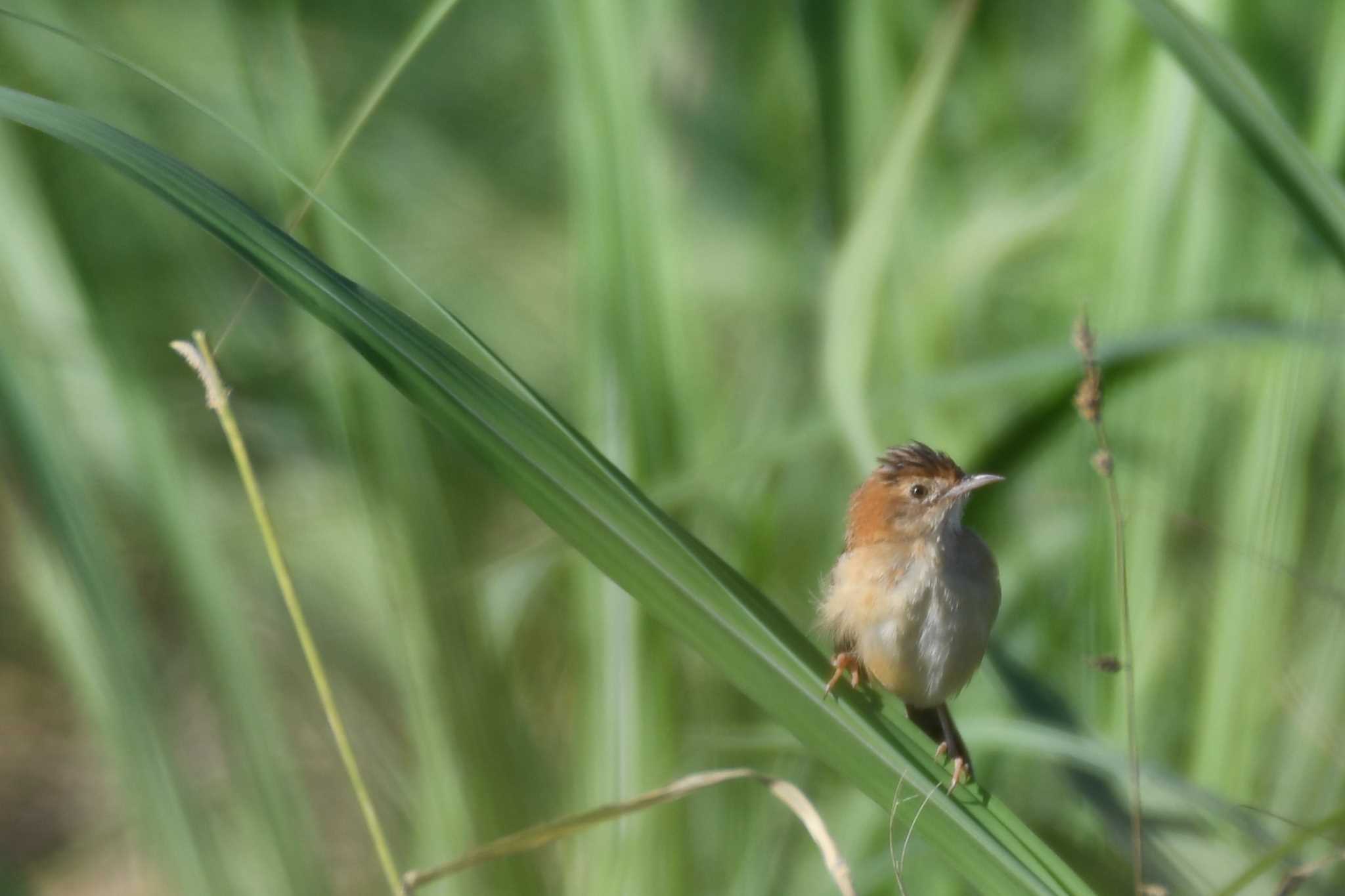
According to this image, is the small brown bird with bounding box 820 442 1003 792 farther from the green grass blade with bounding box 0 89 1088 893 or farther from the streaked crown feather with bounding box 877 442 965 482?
the green grass blade with bounding box 0 89 1088 893

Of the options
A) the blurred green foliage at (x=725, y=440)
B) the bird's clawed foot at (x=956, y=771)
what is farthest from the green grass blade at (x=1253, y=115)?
the bird's clawed foot at (x=956, y=771)

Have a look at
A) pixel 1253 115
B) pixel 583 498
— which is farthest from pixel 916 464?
pixel 583 498

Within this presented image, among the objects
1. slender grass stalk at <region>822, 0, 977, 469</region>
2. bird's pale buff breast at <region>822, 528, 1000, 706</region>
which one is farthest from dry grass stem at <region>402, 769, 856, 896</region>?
slender grass stalk at <region>822, 0, 977, 469</region>

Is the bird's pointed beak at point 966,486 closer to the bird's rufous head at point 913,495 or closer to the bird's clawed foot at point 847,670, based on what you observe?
the bird's rufous head at point 913,495

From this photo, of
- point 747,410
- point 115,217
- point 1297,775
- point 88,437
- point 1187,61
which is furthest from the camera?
point 115,217

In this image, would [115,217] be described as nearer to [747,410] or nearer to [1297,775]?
[747,410]

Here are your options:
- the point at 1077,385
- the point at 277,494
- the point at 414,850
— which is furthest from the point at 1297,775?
the point at 277,494

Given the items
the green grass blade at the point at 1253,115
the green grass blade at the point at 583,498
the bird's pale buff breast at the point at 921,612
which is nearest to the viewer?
the green grass blade at the point at 583,498
